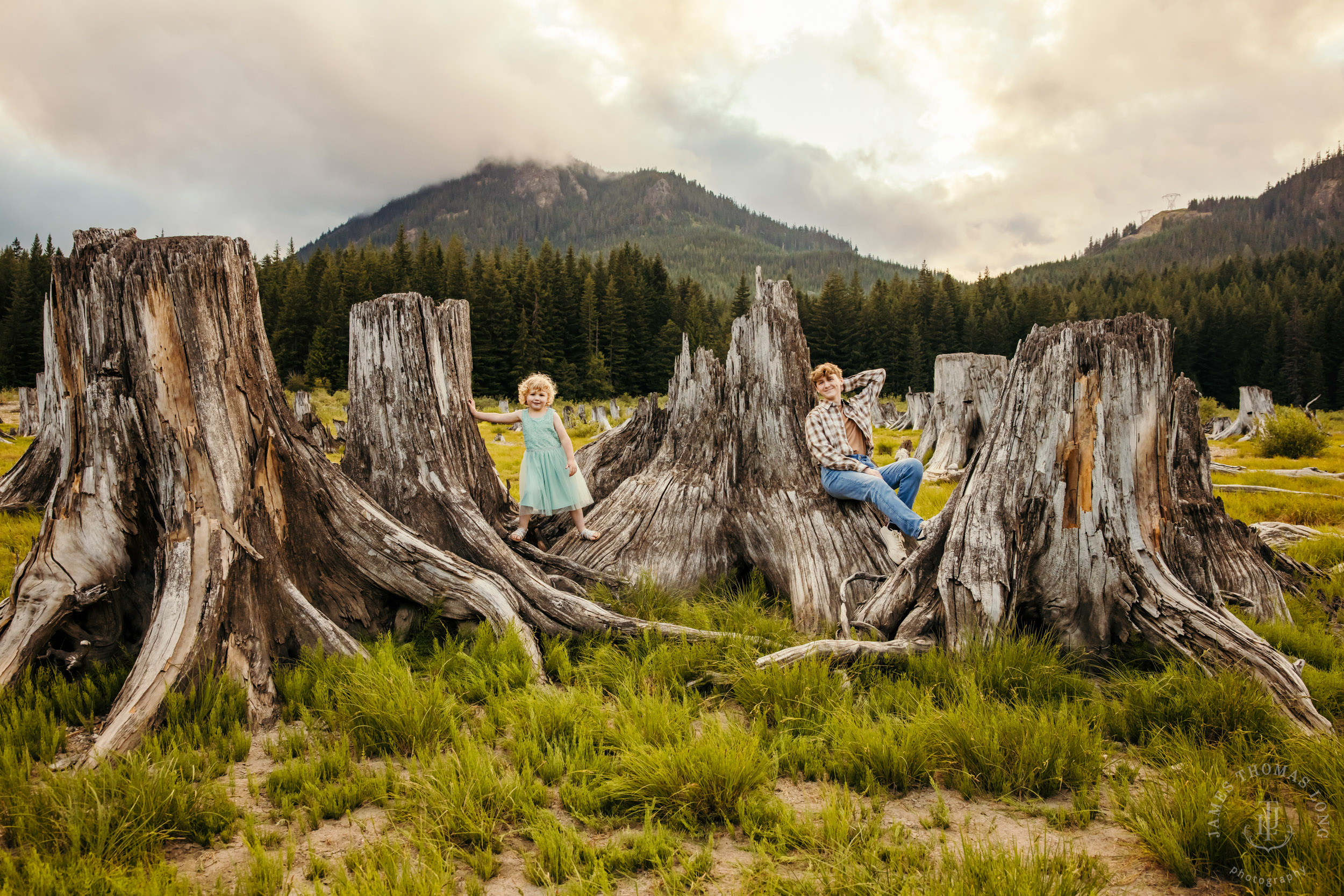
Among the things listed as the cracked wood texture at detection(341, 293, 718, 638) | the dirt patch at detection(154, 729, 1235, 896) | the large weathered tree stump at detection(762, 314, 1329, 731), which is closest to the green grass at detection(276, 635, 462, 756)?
the dirt patch at detection(154, 729, 1235, 896)

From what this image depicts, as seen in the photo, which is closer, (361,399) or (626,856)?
(626,856)

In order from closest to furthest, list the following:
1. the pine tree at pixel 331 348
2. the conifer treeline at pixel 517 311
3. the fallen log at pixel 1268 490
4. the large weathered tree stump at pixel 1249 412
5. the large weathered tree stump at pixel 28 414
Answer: the fallen log at pixel 1268 490, the large weathered tree stump at pixel 28 414, the large weathered tree stump at pixel 1249 412, the pine tree at pixel 331 348, the conifer treeline at pixel 517 311

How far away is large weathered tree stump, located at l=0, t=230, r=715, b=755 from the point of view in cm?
366

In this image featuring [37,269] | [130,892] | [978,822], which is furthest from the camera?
[37,269]

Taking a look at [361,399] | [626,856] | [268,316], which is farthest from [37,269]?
[626,856]

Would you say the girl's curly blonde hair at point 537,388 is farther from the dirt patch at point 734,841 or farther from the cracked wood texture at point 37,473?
the cracked wood texture at point 37,473

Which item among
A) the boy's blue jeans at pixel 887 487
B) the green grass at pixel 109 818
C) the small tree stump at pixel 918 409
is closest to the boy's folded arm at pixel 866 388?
the boy's blue jeans at pixel 887 487

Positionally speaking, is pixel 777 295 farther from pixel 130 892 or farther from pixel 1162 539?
pixel 130 892

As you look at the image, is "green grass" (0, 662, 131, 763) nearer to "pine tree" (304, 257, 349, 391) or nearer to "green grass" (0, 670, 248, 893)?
"green grass" (0, 670, 248, 893)

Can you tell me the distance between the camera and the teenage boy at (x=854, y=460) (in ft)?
17.5

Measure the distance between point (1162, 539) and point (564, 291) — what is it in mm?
68071

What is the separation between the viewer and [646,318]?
71812 millimetres

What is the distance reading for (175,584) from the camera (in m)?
3.64

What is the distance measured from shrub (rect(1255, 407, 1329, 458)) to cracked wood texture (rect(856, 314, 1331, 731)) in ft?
55.5
